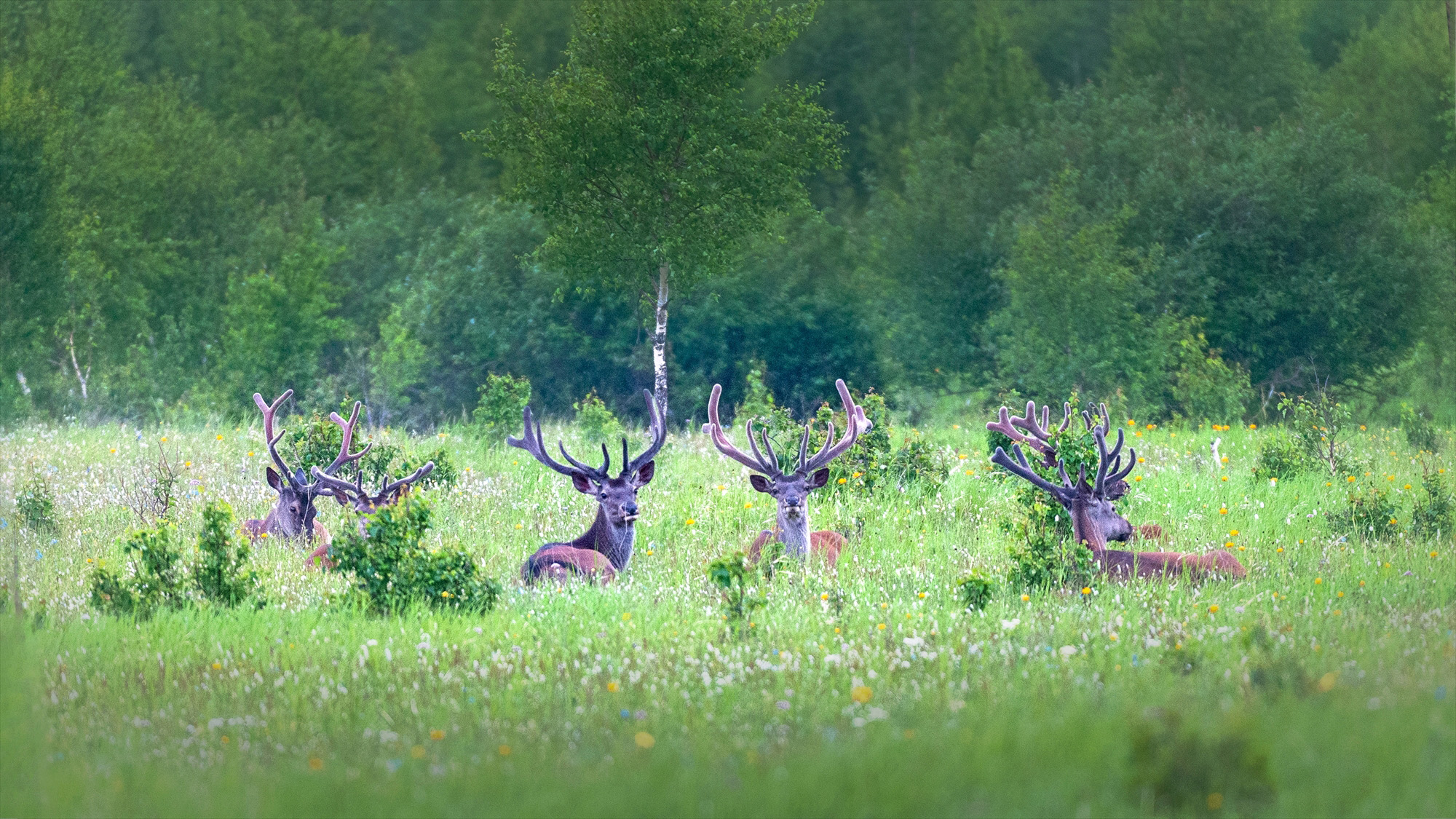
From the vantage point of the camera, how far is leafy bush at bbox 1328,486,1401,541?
1129cm

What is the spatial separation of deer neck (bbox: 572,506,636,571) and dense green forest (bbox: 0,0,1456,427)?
14.4m

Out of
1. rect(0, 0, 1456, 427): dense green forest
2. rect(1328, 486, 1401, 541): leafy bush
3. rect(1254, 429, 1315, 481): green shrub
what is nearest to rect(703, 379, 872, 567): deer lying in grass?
rect(1328, 486, 1401, 541): leafy bush

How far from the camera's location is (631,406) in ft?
106

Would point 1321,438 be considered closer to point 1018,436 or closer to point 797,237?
point 1018,436

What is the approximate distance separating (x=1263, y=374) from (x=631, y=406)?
14986mm

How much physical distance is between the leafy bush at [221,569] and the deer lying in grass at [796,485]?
3775 mm

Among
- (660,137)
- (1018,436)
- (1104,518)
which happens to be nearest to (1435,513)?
(1104,518)

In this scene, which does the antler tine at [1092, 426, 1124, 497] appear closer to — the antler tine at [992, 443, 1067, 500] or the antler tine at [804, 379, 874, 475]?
the antler tine at [992, 443, 1067, 500]

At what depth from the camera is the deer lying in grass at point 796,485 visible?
34.6ft

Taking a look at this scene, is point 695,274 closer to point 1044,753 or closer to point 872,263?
point 872,263

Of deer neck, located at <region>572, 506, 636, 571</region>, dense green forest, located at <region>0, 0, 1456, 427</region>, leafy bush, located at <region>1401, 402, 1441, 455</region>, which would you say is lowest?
deer neck, located at <region>572, 506, 636, 571</region>

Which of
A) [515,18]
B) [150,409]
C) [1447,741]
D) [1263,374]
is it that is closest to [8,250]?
[150,409]

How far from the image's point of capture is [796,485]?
10.8 m

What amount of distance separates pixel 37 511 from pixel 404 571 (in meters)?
5.47
